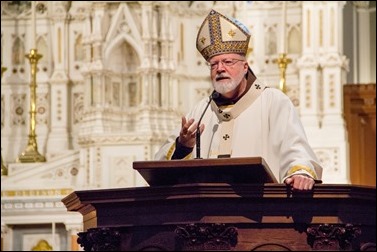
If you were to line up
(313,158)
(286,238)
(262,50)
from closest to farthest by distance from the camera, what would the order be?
(286,238), (313,158), (262,50)

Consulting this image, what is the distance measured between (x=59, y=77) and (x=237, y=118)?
1374 centimetres

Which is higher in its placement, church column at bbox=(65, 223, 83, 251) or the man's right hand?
the man's right hand

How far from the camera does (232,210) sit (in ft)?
23.4

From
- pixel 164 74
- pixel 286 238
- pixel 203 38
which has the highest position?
pixel 164 74

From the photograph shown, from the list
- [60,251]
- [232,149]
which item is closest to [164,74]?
[60,251]

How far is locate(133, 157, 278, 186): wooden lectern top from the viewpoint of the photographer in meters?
7.05

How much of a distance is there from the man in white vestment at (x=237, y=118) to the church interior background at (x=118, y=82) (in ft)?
35.2

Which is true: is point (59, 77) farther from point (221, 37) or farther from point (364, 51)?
point (221, 37)

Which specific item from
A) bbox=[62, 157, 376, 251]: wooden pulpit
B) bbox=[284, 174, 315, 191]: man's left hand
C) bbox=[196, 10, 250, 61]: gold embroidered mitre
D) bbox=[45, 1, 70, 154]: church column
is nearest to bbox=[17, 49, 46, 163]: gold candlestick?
bbox=[45, 1, 70, 154]: church column

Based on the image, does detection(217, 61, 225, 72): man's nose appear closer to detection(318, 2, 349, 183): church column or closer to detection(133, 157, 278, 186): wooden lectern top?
detection(133, 157, 278, 186): wooden lectern top

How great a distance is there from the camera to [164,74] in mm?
20281

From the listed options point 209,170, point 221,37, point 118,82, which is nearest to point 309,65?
point 118,82

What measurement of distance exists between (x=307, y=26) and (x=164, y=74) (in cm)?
187

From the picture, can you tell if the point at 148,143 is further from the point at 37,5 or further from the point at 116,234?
the point at 116,234
